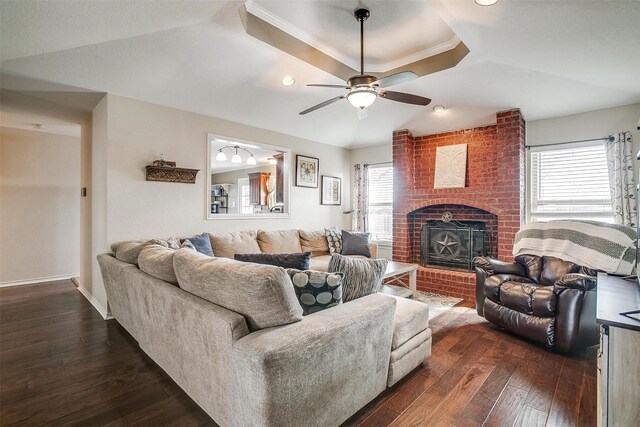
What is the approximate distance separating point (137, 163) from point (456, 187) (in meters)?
4.37

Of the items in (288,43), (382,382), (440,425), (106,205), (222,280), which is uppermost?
(288,43)

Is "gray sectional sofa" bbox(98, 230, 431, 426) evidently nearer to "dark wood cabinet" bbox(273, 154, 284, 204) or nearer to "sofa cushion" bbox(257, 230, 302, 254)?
"sofa cushion" bbox(257, 230, 302, 254)

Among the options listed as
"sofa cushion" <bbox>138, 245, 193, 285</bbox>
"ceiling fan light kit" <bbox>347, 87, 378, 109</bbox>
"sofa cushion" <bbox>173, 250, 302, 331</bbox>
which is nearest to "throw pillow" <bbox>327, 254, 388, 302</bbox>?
"sofa cushion" <bbox>173, 250, 302, 331</bbox>

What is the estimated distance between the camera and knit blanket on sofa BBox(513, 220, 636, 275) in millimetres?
2754

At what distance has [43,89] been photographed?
3.18 m

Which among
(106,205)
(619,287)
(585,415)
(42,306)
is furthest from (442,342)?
(42,306)

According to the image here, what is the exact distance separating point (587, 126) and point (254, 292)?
471cm

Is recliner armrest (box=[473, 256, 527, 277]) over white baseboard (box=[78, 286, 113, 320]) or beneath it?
over

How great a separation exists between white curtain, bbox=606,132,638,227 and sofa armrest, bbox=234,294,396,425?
3.52m

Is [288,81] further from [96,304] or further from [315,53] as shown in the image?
[96,304]

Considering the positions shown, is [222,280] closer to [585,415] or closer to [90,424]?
[90,424]

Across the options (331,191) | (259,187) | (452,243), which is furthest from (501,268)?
(259,187)

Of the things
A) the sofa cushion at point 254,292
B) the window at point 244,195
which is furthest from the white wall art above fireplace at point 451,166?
the window at point 244,195

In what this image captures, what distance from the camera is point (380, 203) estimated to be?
236 inches
